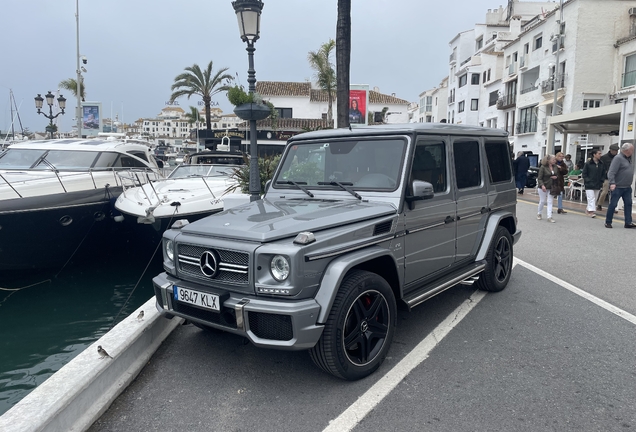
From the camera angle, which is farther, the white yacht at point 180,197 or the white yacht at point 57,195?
the white yacht at point 180,197

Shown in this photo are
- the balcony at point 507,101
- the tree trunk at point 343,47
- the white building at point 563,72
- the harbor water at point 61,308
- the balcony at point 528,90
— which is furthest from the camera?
the balcony at point 507,101

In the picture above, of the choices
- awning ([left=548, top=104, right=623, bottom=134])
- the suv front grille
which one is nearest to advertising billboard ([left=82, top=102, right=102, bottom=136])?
awning ([left=548, top=104, right=623, bottom=134])

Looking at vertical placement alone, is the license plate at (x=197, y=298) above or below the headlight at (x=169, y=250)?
below

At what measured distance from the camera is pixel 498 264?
605 cm

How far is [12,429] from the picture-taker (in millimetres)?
2682

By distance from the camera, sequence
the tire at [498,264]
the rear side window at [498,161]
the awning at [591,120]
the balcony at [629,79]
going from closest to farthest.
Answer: the tire at [498,264], the rear side window at [498,161], the awning at [591,120], the balcony at [629,79]

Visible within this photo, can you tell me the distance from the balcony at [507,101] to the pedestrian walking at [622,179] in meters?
35.2

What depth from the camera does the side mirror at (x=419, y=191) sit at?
4.25 meters

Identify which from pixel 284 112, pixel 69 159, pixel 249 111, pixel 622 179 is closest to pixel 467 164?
pixel 249 111

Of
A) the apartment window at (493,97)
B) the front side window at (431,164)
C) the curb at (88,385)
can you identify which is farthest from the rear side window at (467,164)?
the apartment window at (493,97)

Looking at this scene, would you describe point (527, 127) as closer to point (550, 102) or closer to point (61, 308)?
point (550, 102)

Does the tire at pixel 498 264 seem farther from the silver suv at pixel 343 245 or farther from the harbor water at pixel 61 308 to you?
the harbor water at pixel 61 308

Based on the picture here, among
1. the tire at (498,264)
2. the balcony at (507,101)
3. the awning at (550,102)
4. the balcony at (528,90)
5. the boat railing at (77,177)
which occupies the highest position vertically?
the balcony at (528,90)

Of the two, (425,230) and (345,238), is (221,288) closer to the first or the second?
(345,238)
